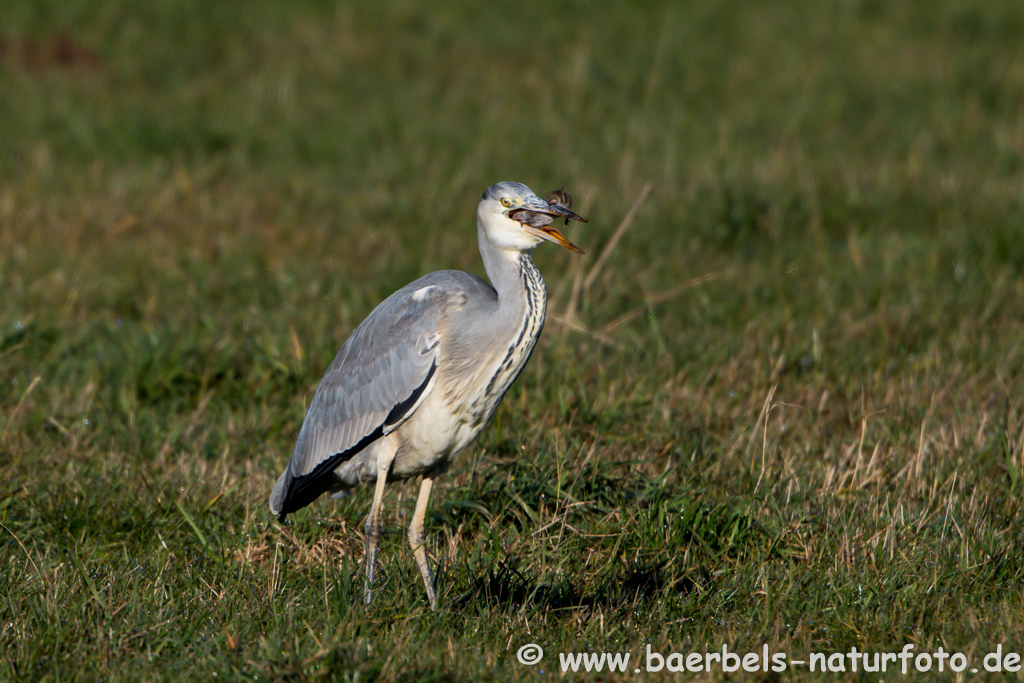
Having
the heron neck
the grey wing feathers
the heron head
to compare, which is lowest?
the grey wing feathers

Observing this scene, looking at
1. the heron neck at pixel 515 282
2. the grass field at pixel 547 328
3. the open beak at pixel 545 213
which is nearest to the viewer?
the grass field at pixel 547 328

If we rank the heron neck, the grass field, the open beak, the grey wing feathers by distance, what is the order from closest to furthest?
the grass field → the open beak → the heron neck → the grey wing feathers

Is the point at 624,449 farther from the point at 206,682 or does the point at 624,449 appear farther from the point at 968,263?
the point at 968,263

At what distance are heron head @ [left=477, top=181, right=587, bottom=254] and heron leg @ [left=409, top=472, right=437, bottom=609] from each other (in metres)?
0.95

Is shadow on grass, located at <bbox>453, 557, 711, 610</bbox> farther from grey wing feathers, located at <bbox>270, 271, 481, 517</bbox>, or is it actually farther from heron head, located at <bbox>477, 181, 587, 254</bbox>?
heron head, located at <bbox>477, 181, 587, 254</bbox>

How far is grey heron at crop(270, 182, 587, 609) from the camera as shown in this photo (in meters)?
3.94

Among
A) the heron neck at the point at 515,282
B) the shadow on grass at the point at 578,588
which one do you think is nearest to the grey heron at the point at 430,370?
the heron neck at the point at 515,282

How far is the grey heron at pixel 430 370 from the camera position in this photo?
12.9ft

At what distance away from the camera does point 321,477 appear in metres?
4.30

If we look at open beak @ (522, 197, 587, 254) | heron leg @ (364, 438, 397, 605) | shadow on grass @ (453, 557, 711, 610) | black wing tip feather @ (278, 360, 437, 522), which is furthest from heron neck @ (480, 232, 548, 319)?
shadow on grass @ (453, 557, 711, 610)

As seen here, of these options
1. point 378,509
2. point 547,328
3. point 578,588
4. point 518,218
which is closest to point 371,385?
point 378,509

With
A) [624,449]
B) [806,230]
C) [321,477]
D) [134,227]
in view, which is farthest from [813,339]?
[134,227]

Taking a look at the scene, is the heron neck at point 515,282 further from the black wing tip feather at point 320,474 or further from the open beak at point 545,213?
the black wing tip feather at point 320,474

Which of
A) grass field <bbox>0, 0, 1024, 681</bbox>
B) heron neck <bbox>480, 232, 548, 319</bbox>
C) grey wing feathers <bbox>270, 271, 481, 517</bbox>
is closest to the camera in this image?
grass field <bbox>0, 0, 1024, 681</bbox>
